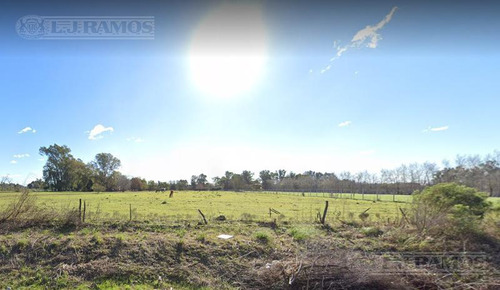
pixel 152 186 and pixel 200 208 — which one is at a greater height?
pixel 200 208

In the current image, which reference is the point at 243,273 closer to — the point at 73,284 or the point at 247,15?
the point at 73,284

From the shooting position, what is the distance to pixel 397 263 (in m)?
6.81

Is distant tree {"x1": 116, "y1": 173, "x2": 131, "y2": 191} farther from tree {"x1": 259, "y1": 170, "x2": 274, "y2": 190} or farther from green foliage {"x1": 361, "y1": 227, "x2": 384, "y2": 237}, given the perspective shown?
green foliage {"x1": 361, "y1": 227, "x2": 384, "y2": 237}

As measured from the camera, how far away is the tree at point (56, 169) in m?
70.6

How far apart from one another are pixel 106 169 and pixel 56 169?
44.0 ft

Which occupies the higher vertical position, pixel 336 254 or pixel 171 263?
pixel 336 254

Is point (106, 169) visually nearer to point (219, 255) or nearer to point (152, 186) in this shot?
point (152, 186)

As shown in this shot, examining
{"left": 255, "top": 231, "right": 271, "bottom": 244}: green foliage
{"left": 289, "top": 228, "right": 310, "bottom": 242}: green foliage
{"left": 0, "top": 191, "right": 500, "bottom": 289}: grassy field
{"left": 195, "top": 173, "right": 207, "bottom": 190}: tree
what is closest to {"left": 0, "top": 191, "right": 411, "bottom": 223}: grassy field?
{"left": 0, "top": 191, "right": 500, "bottom": 289}: grassy field

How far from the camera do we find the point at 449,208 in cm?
896

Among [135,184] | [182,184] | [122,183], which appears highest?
[122,183]

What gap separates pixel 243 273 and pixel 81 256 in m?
5.14

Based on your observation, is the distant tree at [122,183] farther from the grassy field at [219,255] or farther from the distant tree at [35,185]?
the grassy field at [219,255]

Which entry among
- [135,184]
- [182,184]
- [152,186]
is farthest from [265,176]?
[135,184]

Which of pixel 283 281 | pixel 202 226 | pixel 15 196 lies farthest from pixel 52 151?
pixel 283 281
